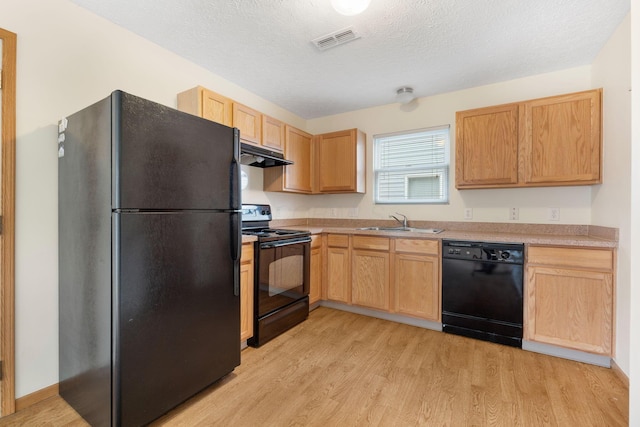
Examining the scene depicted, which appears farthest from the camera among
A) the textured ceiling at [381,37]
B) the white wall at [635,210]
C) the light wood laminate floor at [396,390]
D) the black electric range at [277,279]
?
the black electric range at [277,279]

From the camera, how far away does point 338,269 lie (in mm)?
3193

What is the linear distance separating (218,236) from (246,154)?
109 centimetres

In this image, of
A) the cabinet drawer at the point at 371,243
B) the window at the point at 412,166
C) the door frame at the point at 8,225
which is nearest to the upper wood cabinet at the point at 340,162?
the window at the point at 412,166

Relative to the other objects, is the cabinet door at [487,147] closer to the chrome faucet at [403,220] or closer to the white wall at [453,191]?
the white wall at [453,191]

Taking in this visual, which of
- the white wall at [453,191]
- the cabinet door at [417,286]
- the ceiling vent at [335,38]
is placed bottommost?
the cabinet door at [417,286]

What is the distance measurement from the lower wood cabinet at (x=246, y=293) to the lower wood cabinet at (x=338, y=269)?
3.68 ft

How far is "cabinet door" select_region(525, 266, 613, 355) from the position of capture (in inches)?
80.6

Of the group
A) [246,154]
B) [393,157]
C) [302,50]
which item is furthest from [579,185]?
[246,154]

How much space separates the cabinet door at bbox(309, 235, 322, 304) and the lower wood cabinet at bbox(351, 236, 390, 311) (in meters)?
0.38

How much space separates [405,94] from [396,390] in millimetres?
2795

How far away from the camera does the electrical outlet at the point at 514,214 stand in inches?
111

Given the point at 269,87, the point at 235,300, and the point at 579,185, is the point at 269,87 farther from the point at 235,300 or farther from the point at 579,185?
the point at 579,185

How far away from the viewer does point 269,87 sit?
122 inches

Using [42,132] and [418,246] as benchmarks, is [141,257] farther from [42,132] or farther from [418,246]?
[418,246]
